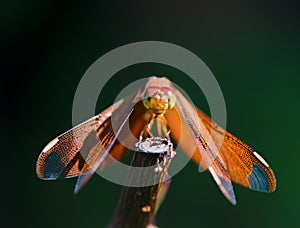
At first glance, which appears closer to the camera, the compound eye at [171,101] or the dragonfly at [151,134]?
the dragonfly at [151,134]

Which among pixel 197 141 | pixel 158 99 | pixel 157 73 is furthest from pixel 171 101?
pixel 157 73

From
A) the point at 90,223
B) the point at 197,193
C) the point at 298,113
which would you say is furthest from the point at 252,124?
the point at 90,223

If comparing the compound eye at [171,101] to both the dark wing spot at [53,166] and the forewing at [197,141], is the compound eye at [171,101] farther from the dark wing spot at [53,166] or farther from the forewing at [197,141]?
the dark wing spot at [53,166]

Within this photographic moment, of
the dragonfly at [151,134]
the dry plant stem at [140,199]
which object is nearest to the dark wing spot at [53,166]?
the dragonfly at [151,134]

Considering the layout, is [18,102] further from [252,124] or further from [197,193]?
[252,124]

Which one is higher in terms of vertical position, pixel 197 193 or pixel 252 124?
pixel 252 124

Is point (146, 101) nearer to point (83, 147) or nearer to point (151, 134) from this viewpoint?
point (151, 134)
